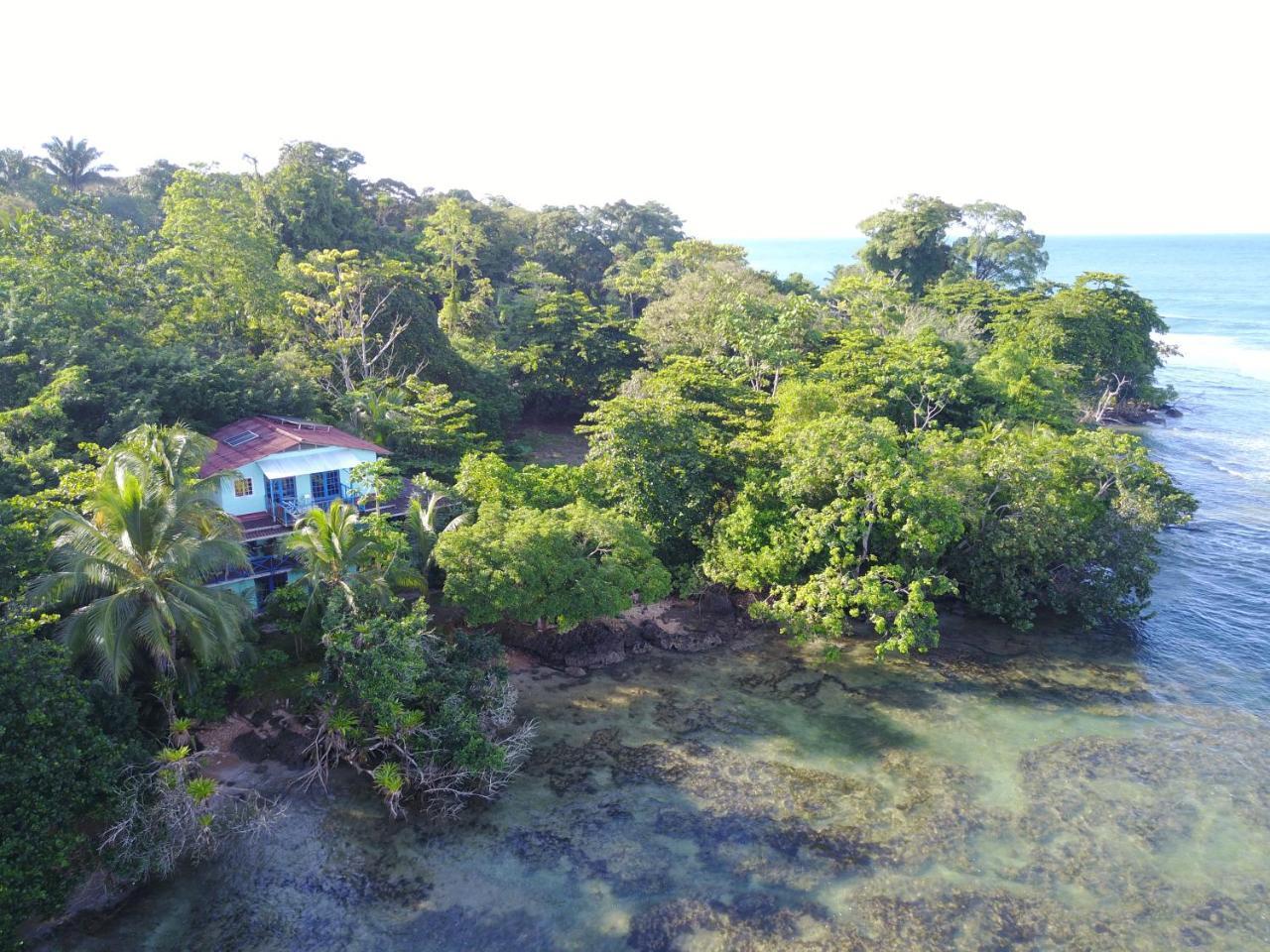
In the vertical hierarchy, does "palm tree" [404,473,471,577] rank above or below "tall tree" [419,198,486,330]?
below

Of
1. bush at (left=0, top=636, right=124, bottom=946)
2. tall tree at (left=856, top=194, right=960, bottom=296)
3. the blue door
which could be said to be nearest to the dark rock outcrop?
the blue door

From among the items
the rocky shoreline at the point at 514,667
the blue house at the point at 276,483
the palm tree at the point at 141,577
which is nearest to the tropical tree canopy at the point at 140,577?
the palm tree at the point at 141,577

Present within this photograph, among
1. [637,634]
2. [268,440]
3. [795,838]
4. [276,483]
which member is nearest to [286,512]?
[276,483]

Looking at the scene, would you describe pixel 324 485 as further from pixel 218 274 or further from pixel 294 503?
pixel 218 274

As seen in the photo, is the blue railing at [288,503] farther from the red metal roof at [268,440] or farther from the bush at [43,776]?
the bush at [43,776]

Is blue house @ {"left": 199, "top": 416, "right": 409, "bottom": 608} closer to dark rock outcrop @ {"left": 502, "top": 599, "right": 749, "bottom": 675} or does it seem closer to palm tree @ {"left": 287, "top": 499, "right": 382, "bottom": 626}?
palm tree @ {"left": 287, "top": 499, "right": 382, "bottom": 626}

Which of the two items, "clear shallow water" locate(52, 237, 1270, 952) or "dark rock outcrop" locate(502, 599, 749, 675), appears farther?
"dark rock outcrop" locate(502, 599, 749, 675)
